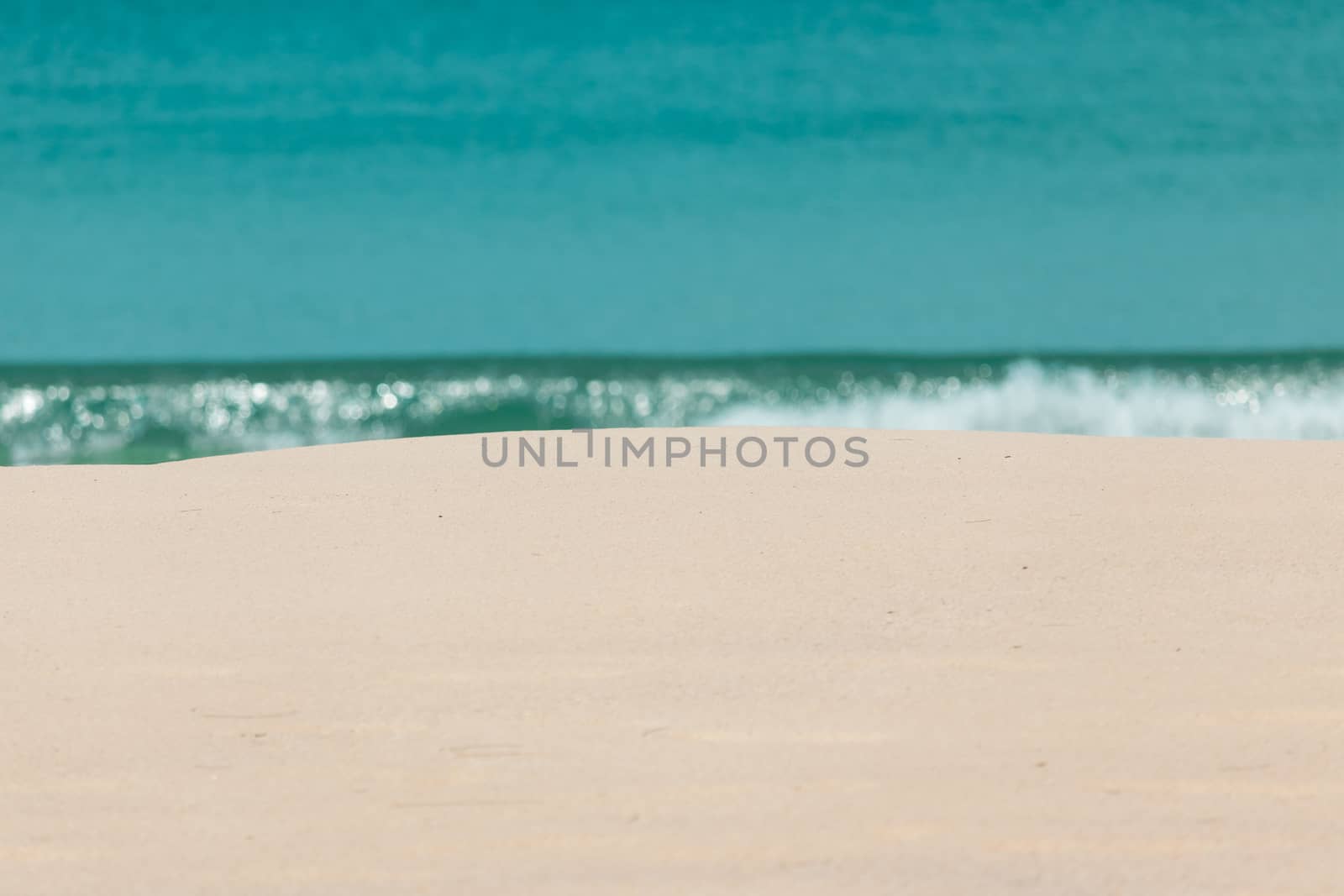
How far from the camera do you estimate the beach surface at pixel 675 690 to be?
1.46 meters

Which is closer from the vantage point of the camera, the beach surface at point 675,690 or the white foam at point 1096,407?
the beach surface at point 675,690

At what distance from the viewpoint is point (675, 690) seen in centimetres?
196

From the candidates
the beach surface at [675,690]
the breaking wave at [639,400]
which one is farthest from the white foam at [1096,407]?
the beach surface at [675,690]

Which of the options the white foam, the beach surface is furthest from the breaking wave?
the beach surface

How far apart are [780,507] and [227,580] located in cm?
137

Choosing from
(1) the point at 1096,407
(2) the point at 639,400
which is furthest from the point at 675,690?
(1) the point at 1096,407

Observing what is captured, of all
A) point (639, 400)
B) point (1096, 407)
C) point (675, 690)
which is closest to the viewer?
point (675, 690)

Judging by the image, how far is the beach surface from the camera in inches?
57.7

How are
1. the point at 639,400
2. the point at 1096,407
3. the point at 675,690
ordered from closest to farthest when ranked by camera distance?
the point at 675,690
the point at 1096,407
the point at 639,400

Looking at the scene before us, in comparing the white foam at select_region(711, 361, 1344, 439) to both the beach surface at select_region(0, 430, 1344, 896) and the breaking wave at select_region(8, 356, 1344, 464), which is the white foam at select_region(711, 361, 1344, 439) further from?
the beach surface at select_region(0, 430, 1344, 896)

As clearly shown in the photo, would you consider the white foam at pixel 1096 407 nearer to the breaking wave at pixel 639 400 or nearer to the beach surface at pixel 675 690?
the breaking wave at pixel 639 400

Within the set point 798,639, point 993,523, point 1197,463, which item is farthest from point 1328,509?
point 798,639

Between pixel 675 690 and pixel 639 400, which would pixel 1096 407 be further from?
pixel 675 690

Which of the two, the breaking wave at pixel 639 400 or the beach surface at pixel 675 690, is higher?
the breaking wave at pixel 639 400
